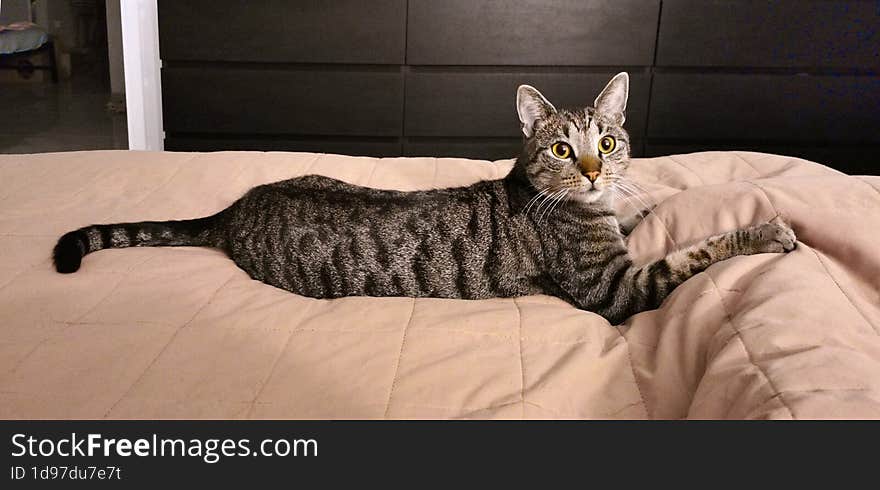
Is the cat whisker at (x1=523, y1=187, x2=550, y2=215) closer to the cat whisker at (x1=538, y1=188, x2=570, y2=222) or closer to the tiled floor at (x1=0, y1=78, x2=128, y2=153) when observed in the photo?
the cat whisker at (x1=538, y1=188, x2=570, y2=222)

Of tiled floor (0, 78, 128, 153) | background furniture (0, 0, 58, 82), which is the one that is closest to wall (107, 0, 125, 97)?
tiled floor (0, 78, 128, 153)

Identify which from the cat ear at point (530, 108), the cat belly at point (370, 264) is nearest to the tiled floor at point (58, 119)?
the cat belly at point (370, 264)

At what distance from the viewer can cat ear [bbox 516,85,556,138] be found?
1.64 metres

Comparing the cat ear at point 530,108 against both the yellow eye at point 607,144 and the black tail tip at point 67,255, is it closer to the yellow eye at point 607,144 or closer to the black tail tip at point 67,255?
the yellow eye at point 607,144

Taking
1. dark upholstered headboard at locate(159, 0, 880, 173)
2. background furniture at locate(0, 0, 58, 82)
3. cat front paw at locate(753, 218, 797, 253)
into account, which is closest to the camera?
cat front paw at locate(753, 218, 797, 253)

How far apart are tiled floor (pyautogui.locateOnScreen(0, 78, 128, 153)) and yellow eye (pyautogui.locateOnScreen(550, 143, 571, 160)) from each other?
343 cm

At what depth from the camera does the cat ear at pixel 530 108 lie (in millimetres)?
1637

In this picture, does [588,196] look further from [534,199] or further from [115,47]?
[115,47]

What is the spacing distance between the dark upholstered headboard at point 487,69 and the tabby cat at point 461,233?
1.69m

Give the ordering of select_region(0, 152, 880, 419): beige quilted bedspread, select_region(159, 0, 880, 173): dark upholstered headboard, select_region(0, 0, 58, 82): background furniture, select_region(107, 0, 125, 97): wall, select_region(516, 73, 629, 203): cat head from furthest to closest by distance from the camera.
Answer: select_region(107, 0, 125, 97): wall, select_region(0, 0, 58, 82): background furniture, select_region(159, 0, 880, 173): dark upholstered headboard, select_region(516, 73, 629, 203): cat head, select_region(0, 152, 880, 419): beige quilted bedspread

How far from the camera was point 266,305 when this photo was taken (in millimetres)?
1348

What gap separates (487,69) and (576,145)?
183 centimetres
